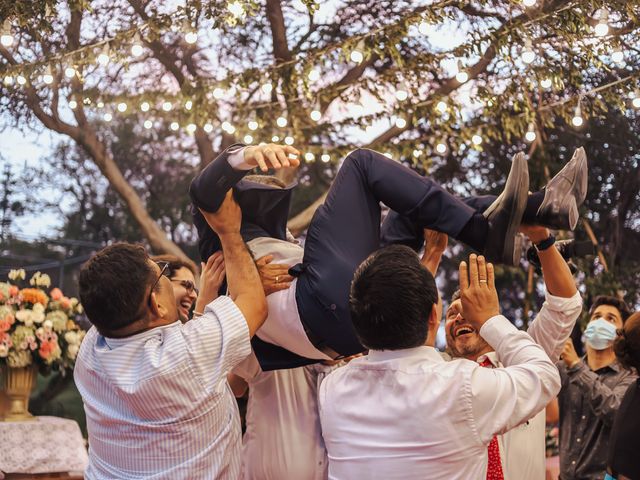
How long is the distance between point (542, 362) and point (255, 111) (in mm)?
4558

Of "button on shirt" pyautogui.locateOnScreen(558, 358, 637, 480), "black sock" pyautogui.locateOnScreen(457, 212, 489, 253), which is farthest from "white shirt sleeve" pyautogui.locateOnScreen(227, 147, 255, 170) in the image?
"button on shirt" pyautogui.locateOnScreen(558, 358, 637, 480)

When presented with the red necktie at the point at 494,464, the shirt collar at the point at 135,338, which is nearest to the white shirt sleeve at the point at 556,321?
the red necktie at the point at 494,464

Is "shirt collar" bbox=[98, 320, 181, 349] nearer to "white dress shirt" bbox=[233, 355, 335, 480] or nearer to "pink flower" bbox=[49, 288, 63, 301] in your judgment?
"white dress shirt" bbox=[233, 355, 335, 480]

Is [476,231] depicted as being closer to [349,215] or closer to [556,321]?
[349,215]

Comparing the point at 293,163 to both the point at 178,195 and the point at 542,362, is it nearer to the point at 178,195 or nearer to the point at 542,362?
the point at 542,362

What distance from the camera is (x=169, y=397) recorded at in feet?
6.29

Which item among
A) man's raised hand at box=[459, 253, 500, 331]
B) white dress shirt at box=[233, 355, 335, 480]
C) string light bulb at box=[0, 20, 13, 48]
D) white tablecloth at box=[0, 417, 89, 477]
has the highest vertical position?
string light bulb at box=[0, 20, 13, 48]

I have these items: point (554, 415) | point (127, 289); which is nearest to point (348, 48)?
point (554, 415)

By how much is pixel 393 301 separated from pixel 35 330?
2.63 meters

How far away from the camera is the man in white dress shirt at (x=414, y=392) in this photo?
1.71 metres

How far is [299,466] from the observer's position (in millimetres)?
2355

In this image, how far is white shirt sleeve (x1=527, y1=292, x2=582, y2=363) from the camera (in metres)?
2.42

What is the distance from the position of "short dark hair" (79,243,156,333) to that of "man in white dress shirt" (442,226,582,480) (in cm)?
79

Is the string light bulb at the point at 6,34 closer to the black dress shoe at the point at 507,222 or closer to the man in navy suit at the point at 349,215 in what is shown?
the man in navy suit at the point at 349,215
